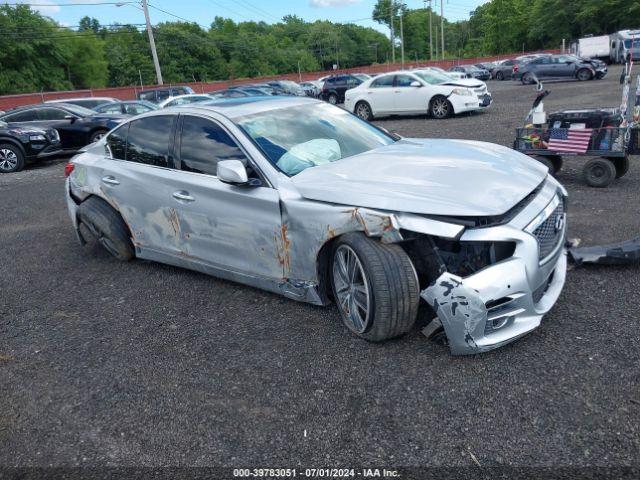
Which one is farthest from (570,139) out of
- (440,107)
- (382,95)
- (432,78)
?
(382,95)

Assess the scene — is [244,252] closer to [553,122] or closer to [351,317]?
[351,317]

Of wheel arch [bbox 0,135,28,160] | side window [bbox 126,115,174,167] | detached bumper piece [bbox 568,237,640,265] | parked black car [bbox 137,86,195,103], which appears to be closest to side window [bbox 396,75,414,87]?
wheel arch [bbox 0,135,28,160]

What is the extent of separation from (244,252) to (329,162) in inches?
36.3

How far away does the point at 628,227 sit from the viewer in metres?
5.20

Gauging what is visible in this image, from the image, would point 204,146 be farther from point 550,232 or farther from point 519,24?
point 519,24

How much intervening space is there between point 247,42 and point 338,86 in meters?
66.1

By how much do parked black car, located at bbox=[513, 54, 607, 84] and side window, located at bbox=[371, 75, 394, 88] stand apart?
1391cm

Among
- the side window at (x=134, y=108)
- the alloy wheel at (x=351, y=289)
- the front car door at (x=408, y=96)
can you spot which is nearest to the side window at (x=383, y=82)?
the front car door at (x=408, y=96)

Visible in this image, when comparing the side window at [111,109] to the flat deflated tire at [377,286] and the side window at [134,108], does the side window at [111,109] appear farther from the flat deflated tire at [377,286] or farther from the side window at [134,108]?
the flat deflated tire at [377,286]

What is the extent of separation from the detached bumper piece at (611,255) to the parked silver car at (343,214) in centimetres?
70

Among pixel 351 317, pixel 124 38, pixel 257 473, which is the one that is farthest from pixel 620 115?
pixel 124 38

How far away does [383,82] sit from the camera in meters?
17.5

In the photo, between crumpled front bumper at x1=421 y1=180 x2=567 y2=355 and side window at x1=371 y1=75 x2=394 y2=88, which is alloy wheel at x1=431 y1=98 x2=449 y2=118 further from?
crumpled front bumper at x1=421 y1=180 x2=567 y2=355

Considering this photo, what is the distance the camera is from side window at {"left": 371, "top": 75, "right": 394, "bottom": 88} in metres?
17.4
